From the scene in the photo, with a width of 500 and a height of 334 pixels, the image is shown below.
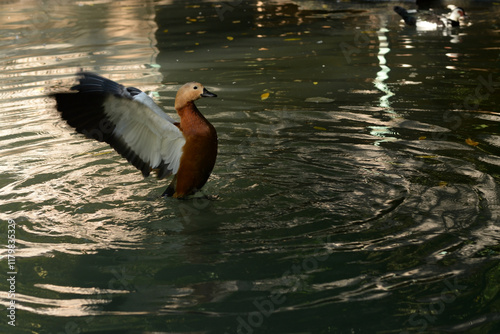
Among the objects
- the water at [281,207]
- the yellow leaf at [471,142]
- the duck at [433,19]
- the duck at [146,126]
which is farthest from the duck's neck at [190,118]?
the duck at [433,19]

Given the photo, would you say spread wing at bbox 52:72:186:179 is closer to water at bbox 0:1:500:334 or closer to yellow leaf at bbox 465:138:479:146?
water at bbox 0:1:500:334

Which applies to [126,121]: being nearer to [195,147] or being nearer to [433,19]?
[195,147]

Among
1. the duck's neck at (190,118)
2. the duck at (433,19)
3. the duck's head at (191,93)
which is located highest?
the duck's head at (191,93)

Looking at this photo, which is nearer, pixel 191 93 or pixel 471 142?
pixel 191 93

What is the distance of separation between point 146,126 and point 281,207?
41.5 inches

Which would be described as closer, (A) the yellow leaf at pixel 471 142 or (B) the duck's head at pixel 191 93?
(B) the duck's head at pixel 191 93

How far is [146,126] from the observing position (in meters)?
4.91

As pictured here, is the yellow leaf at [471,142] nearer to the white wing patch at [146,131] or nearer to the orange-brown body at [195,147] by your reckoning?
the orange-brown body at [195,147]

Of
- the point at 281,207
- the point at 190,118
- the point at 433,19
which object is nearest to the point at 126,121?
the point at 190,118

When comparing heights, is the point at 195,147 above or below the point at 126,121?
below

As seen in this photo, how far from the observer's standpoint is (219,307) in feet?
12.0

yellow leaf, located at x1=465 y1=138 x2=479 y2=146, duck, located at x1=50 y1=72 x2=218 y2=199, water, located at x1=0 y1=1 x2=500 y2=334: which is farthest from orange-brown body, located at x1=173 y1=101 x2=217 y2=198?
yellow leaf, located at x1=465 y1=138 x2=479 y2=146

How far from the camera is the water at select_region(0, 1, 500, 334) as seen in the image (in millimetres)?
3635

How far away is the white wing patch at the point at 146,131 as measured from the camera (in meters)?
4.75
